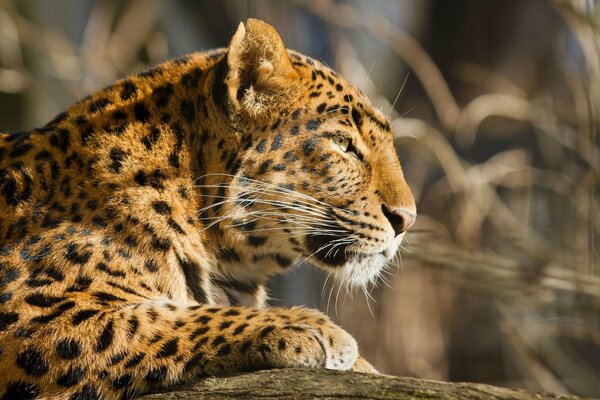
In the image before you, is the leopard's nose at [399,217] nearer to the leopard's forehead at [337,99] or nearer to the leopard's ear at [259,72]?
the leopard's forehead at [337,99]

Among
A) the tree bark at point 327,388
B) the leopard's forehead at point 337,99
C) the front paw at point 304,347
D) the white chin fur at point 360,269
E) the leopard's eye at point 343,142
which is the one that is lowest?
the tree bark at point 327,388

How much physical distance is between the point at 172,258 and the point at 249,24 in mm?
1295

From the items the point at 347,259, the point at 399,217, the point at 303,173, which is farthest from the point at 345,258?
the point at 303,173

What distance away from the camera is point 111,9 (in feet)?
40.7

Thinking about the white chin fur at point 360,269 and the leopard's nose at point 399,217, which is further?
the white chin fur at point 360,269

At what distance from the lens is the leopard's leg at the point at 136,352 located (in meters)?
3.89

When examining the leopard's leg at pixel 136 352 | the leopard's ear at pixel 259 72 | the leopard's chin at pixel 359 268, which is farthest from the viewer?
the leopard's chin at pixel 359 268

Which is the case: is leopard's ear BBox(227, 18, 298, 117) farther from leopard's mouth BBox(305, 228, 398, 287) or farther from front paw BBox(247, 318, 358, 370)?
front paw BBox(247, 318, 358, 370)

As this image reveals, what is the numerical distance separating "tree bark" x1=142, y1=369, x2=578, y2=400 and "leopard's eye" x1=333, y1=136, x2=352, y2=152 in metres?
1.55

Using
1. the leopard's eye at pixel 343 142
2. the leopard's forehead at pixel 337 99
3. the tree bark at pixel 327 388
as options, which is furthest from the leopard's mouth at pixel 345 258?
the tree bark at pixel 327 388

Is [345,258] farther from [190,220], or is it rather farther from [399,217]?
[190,220]

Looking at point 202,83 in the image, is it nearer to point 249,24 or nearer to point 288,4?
point 249,24

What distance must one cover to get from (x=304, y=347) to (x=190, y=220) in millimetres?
1042

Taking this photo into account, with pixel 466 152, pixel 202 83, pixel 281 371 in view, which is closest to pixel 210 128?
pixel 202 83
